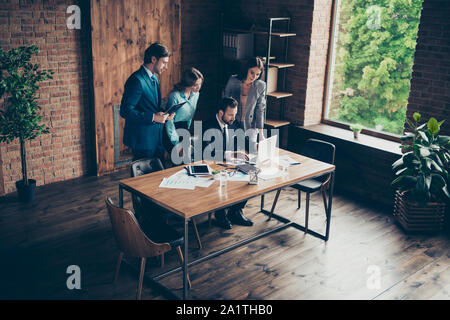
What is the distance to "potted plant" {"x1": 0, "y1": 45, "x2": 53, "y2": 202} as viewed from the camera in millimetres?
5223

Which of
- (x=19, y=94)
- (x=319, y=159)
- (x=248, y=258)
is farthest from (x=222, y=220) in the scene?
(x=19, y=94)

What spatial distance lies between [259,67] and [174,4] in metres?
2.01

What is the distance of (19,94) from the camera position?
527cm

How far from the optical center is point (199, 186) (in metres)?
4.25

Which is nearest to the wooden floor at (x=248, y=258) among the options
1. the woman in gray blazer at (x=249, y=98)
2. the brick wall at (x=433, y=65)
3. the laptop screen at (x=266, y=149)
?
the laptop screen at (x=266, y=149)

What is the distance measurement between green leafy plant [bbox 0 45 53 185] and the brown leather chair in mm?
2162

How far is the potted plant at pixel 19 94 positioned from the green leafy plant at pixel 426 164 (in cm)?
404

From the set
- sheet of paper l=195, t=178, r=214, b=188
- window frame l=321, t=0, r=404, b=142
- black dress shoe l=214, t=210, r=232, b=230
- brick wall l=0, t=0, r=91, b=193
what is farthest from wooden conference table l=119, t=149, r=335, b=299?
brick wall l=0, t=0, r=91, b=193

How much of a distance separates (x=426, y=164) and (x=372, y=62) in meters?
1.87

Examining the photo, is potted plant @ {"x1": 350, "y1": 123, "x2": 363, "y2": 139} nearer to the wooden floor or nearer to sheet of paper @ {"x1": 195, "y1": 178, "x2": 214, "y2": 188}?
the wooden floor

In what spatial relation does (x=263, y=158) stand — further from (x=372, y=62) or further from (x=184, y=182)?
→ (x=372, y=62)

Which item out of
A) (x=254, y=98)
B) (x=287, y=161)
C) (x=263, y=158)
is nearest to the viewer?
(x=263, y=158)

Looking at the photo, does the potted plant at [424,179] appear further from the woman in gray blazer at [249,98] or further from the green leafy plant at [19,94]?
the green leafy plant at [19,94]

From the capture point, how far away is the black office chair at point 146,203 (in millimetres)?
4391
